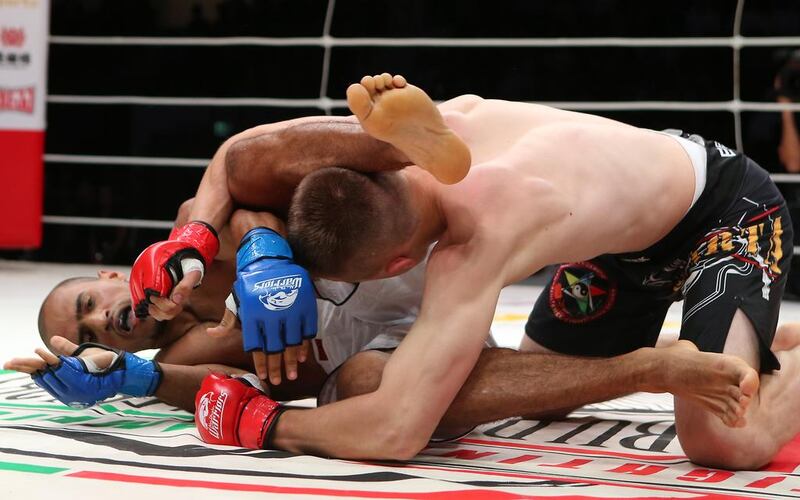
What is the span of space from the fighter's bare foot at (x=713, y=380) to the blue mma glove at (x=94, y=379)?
1.07 metres

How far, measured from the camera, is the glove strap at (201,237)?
6.59ft

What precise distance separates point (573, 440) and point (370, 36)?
3.42 m

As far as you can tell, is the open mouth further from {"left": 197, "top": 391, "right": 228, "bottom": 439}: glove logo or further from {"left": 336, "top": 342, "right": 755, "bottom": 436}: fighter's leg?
{"left": 336, "top": 342, "right": 755, "bottom": 436}: fighter's leg

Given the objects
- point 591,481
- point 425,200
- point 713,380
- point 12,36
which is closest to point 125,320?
point 425,200

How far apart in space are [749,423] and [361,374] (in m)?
0.71

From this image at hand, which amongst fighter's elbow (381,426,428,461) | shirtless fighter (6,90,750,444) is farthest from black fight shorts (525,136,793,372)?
fighter's elbow (381,426,428,461)

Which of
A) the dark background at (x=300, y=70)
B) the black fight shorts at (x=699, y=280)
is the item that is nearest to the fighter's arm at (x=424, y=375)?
the black fight shorts at (x=699, y=280)

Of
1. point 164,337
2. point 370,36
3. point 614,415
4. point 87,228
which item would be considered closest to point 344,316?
point 164,337

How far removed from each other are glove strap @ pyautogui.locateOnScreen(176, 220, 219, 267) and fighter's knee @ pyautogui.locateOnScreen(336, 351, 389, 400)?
1.13 feet

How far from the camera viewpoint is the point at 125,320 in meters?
2.42

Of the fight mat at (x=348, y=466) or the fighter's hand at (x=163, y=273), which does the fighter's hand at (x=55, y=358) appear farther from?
the fighter's hand at (x=163, y=273)

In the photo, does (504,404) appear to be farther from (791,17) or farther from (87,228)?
(87,228)

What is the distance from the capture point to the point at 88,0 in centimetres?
546

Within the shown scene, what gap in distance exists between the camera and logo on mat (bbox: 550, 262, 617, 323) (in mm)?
2312
